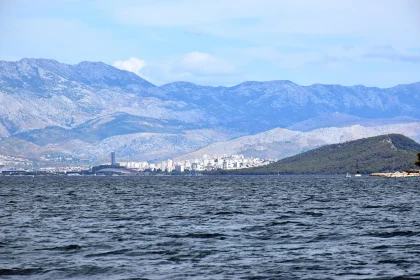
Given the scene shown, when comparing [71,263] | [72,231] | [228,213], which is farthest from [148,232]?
[228,213]

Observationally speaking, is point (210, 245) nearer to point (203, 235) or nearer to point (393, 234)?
point (203, 235)

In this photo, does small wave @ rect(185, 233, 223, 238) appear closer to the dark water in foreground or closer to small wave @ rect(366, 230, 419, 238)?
the dark water in foreground

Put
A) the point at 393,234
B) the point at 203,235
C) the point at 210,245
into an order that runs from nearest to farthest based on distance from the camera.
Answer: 1. the point at 210,245
2. the point at 393,234
3. the point at 203,235

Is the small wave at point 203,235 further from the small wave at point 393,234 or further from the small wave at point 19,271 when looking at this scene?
the small wave at point 19,271

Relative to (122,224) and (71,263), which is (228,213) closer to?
(122,224)

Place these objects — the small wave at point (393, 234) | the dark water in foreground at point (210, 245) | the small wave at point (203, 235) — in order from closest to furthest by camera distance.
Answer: the dark water in foreground at point (210, 245) < the small wave at point (393, 234) < the small wave at point (203, 235)

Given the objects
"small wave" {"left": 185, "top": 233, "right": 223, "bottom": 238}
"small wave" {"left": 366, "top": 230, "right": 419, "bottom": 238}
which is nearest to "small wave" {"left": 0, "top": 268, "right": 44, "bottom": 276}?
"small wave" {"left": 185, "top": 233, "right": 223, "bottom": 238}

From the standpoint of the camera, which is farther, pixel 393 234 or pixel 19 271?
pixel 393 234

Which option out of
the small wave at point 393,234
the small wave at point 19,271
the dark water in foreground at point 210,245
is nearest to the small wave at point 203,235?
the dark water in foreground at point 210,245

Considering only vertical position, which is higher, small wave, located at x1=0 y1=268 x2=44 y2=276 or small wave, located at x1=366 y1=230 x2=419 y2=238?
small wave, located at x1=366 y1=230 x2=419 y2=238

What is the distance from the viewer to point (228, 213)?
11244cm

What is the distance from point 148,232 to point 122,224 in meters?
10.8

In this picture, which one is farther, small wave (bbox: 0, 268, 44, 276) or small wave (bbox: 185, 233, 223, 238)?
small wave (bbox: 185, 233, 223, 238)

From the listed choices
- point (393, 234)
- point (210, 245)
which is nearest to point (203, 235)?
point (210, 245)
